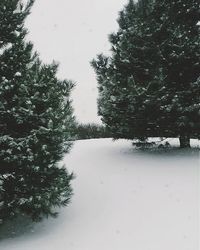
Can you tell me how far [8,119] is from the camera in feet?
33.7

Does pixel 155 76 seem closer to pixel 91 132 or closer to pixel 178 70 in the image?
pixel 178 70

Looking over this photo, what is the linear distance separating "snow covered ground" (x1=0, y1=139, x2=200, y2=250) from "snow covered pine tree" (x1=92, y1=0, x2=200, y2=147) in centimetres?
123

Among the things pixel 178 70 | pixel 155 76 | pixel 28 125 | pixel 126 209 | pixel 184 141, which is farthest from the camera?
pixel 184 141

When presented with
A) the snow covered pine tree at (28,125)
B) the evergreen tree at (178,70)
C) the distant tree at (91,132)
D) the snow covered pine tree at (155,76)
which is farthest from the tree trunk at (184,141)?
the distant tree at (91,132)

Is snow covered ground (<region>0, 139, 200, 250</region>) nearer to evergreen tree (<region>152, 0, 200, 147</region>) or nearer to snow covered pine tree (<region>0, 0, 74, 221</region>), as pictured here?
snow covered pine tree (<region>0, 0, 74, 221</region>)

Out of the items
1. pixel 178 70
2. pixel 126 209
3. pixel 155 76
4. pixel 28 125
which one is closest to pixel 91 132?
pixel 178 70

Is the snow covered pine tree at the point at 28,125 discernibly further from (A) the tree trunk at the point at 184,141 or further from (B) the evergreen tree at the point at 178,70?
(A) the tree trunk at the point at 184,141

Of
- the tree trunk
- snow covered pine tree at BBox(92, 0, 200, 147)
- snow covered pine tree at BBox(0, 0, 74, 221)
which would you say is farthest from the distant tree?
snow covered pine tree at BBox(0, 0, 74, 221)

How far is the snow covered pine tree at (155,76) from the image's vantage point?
552 inches

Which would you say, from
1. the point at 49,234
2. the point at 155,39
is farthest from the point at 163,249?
the point at 155,39

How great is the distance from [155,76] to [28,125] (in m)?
5.19

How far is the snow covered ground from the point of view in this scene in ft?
31.9

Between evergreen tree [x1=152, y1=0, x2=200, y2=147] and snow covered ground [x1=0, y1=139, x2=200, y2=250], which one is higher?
evergreen tree [x1=152, y1=0, x2=200, y2=147]

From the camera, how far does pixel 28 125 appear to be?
1038cm
